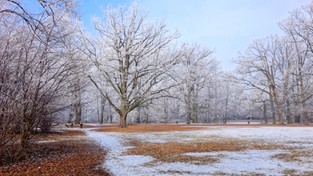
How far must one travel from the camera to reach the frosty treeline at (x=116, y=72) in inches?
333

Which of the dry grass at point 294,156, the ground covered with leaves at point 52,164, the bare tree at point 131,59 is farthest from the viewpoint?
the bare tree at point 131,59

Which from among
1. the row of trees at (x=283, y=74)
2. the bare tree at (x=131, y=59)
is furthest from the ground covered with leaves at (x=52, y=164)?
the row of trees at (x=283, y=74)

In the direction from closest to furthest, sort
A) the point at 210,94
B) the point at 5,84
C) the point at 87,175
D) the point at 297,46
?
1. the point at 87,175
2. the point at 5,84
3. the point at 297,46
4. the point at 210,94

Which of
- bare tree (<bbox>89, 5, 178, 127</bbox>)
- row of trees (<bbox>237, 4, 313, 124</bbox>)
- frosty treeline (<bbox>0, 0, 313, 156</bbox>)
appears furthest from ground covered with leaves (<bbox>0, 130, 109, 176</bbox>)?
row of trees (<bbox>237, 4, 313, 124</bbox>)

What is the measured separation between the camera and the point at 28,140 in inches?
375

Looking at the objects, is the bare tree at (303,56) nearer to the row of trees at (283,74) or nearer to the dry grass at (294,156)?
the row of trees at (283,74)

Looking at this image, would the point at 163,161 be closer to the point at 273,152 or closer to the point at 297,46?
the point at 273,152

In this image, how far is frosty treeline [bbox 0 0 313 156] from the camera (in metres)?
8.45

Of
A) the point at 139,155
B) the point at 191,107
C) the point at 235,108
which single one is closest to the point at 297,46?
the point at 191,107

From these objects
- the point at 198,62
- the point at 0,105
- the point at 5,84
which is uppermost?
the point at 198,62

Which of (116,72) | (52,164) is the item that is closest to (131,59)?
(116,72)

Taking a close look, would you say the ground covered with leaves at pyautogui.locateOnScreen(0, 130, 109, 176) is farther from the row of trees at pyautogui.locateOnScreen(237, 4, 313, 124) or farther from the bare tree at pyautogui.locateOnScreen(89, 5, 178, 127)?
the row of trees at pyautogui.locateOnScreen(237, 4, 313, 124)

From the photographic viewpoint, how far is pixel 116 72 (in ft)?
82.4

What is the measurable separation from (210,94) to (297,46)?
1631 cm
